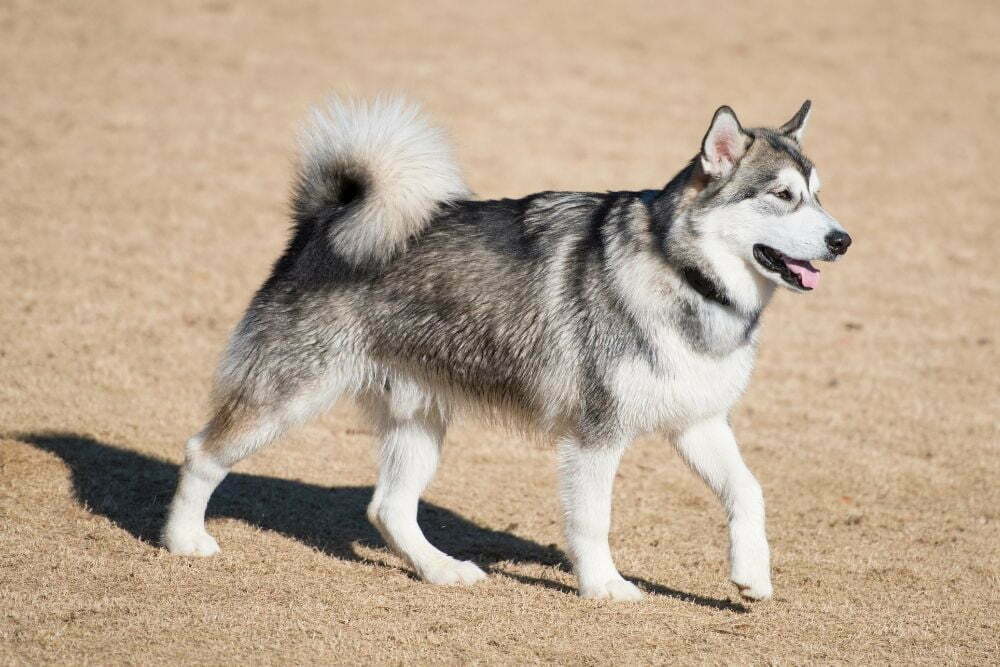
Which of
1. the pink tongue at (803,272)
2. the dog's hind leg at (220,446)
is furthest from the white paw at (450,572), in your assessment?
the pink tongue at (803,272)

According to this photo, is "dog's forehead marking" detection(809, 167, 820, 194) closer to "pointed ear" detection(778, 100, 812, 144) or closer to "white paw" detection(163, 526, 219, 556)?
"pointed ear" detection(778, 100, 812, 144)

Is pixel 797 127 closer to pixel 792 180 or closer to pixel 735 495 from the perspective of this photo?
pixel 792 180

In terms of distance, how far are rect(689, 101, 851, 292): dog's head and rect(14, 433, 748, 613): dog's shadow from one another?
60.4 inches

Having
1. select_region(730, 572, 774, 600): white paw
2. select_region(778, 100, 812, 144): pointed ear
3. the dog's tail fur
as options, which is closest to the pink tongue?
select_region(778, 100, 812, 144): pointed ear

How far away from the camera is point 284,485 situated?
23.1 ft

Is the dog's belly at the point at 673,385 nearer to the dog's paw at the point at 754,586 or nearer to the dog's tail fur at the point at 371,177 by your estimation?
the dog's paw at the point at 754,586

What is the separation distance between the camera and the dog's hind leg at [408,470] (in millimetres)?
5758

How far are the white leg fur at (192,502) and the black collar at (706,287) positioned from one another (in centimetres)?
221

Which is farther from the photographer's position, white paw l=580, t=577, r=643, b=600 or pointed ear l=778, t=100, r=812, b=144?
pointed ear l=778, t=100, r=812, b=144

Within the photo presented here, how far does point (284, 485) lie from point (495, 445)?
5.00 ft

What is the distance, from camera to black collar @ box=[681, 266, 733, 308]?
205 inches

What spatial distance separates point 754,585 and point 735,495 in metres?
0.38

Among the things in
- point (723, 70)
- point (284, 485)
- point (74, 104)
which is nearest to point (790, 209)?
point (284, 485)

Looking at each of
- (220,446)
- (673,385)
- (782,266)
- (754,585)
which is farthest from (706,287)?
(220,446)
